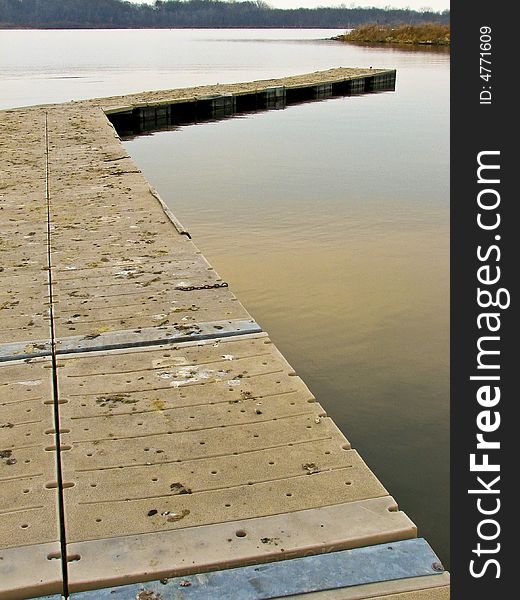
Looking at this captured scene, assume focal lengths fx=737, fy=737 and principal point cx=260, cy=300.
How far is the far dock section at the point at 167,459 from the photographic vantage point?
2812mm

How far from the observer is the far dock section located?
2.81 meters

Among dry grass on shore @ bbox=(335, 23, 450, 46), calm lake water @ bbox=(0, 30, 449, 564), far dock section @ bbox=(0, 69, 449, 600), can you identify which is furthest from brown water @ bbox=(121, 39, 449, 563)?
dry grass on shore @ bbox=(335, 23, 450, 46)

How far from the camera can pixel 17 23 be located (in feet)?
577

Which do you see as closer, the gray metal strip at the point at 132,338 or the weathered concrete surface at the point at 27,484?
the weathered concrete surface at the point at 27,484

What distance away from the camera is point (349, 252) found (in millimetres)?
9625

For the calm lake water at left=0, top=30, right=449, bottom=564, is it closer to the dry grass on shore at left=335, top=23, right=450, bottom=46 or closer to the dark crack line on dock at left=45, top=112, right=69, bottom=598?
the dark crack line on dock at left=45, top=112, right=69, bottom=598

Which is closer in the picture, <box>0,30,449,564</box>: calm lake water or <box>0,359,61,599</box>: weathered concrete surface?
<box>0,359,61,599</box>: weathered concrete surface

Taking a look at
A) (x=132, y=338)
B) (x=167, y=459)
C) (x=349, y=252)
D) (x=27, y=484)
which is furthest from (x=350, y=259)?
(x=27, y=484)

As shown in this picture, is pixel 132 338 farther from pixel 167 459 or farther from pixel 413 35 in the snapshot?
pixel 413 35

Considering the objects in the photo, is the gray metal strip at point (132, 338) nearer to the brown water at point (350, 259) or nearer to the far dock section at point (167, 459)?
the far dock section at point (167, 459)

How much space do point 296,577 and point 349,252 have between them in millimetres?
7115

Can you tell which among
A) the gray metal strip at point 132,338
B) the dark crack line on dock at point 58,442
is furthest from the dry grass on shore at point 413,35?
the gray metal strip at point 132,338

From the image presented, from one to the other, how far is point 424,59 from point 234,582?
181 ft

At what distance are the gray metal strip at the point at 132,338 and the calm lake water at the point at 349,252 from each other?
1061 millimetres
